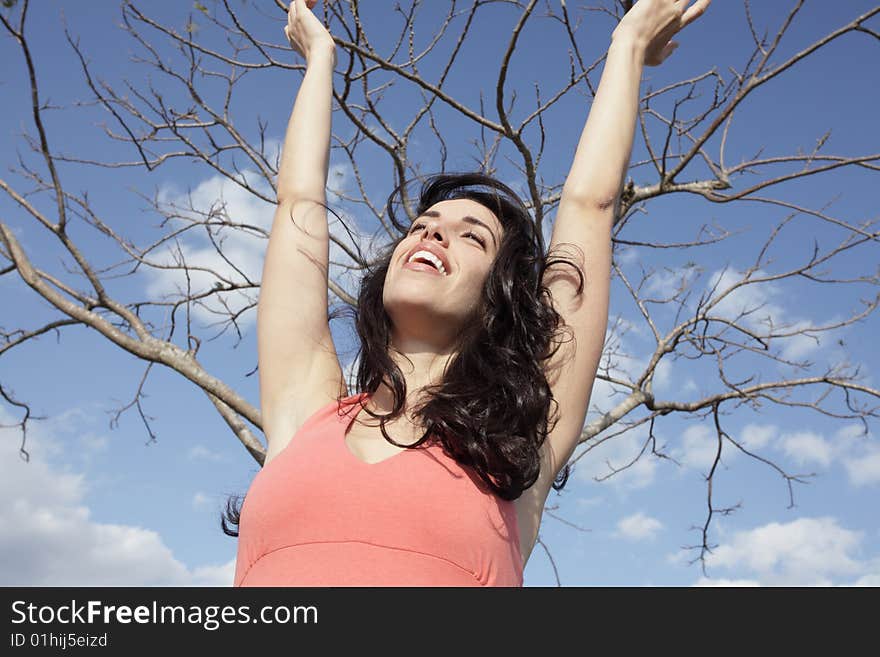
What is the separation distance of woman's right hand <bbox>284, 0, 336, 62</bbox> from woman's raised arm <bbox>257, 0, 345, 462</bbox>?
77mm

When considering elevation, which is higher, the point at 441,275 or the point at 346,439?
the point at 441,275

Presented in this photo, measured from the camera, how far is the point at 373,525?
117 centimetres

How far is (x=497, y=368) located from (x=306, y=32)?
3.33ft

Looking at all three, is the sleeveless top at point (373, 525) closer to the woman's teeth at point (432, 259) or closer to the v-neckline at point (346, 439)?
the v-neckline at point (346, 439)

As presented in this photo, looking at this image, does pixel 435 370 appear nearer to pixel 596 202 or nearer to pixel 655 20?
pixel 596 202

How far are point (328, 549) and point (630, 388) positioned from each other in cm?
288

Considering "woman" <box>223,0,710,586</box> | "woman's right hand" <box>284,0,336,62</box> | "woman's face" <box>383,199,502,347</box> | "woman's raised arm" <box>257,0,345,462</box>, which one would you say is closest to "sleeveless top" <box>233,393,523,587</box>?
"woman" <box>223,0,710,586</box>

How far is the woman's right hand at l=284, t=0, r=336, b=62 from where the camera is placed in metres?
1.89

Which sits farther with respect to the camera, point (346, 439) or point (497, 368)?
point (497, 368)

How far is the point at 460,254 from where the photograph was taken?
155 cm

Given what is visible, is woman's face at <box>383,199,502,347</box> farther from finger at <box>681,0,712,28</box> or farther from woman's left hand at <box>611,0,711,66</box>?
finger at <box>681,0,712,28</box>

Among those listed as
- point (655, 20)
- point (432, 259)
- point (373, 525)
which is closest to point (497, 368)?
point (432, 259)

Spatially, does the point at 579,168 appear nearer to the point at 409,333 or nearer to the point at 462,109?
the point at 409,333
